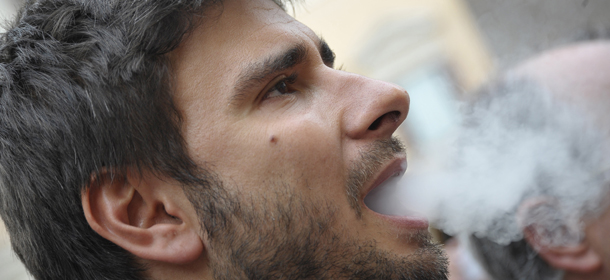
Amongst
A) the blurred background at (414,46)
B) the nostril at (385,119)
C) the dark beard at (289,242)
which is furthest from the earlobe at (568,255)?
the blurred background at (414,46)

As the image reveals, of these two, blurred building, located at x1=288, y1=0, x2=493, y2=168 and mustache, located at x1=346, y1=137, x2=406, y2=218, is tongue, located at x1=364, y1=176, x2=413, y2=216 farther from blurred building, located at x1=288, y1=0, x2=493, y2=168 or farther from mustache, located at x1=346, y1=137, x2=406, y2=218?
blurred building, located at x1=288, y1=0, x2=493, y2=168

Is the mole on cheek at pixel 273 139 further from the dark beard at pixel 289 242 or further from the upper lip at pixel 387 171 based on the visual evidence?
the upper lip at pixel 387 171

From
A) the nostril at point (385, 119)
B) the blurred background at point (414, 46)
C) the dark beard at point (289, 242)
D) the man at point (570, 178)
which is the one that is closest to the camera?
the dark beard at point (289, 242)

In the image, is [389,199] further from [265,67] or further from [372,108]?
[265,67]

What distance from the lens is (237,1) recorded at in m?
1.82

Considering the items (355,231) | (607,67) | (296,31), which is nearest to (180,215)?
→ (355,231)

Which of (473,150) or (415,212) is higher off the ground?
(473,150)

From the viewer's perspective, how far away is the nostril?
1687 millimetres

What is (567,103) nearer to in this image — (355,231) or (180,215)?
(355,231)

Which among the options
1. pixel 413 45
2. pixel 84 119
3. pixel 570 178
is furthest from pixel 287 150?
pixel 413 45

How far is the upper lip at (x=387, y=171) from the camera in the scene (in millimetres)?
1623

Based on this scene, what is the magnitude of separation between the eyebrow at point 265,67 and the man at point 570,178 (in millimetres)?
1049

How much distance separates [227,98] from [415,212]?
0.98 m

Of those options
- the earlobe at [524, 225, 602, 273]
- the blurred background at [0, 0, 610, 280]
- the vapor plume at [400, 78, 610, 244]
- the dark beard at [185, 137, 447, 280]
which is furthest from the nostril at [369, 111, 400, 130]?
the blurred background at [0, 0, 610, 280]
